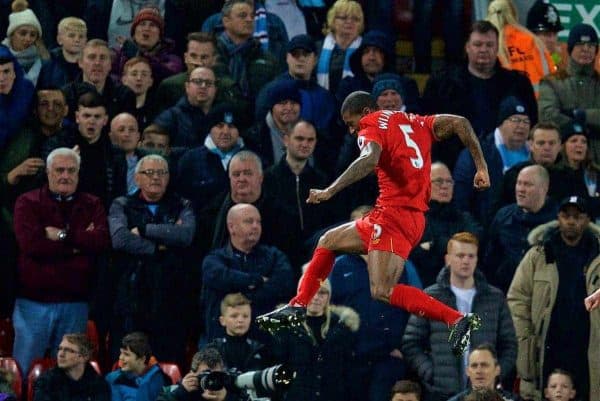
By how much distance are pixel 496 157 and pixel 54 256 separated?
4064mm

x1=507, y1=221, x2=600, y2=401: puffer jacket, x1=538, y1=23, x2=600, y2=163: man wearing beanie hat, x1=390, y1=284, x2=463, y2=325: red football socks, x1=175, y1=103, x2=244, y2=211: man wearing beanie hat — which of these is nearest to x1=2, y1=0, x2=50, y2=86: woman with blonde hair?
x1=175, y1=103, x2=244, y2=211: man wearing beanie hat

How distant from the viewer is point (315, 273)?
13820mm

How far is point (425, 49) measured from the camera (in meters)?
19.6

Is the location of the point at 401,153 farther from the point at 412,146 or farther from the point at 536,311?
the point at 536,311

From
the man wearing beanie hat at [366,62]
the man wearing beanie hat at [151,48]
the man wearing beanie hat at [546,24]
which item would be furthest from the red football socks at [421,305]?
the man wearing beanie hat at [546,24]

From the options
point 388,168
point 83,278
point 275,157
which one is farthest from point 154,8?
point 388,168

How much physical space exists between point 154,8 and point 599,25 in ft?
15.7

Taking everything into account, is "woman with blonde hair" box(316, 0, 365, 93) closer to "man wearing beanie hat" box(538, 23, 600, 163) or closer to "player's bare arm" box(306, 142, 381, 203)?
"man wearing beanie hat" box(538, 23, 600, 163)

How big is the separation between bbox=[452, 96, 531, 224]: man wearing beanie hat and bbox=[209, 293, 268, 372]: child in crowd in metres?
2.44

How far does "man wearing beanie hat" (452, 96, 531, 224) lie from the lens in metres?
17.4

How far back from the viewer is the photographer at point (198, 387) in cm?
1509

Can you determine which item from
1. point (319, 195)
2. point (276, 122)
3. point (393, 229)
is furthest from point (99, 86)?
point (319, 195)

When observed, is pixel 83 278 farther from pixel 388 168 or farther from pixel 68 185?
pixel 388 168

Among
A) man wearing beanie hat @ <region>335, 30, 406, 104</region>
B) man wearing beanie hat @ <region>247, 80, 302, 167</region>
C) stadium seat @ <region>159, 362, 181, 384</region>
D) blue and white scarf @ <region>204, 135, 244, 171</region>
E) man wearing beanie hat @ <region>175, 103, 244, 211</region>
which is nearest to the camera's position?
stadium seat @ <region>159, 362, 181, 384</region>
